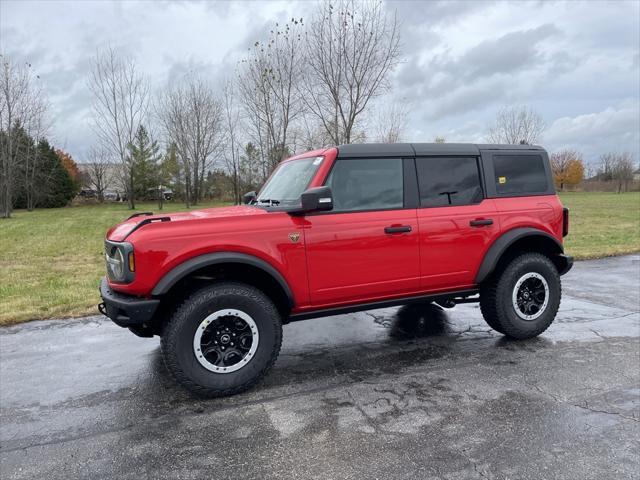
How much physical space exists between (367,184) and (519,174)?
68.7 inches

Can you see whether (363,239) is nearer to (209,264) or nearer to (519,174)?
(209,264)

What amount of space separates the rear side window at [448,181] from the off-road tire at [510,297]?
82 cm

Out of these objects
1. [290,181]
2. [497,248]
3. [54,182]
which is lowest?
[497,248]

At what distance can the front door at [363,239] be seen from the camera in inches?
149

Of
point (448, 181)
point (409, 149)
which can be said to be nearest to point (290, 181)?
point (409, 149)

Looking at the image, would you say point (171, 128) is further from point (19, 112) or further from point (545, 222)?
point (545, 222)

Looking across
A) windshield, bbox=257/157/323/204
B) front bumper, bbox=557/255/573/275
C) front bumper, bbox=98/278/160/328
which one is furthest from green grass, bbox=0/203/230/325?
front bumper, bbox=557/255/573/275

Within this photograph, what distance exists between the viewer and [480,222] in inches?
171

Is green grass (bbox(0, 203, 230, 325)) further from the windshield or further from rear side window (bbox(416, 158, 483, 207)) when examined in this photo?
rear side window (bbox(416, 158, 483, 207))

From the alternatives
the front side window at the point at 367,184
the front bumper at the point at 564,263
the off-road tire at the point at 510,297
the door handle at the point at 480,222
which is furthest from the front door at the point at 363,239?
the front bumper at the point at 564,263

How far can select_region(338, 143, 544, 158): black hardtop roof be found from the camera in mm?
4084

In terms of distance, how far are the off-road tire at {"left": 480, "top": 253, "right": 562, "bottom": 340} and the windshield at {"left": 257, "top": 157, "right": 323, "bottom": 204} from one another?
2.12m

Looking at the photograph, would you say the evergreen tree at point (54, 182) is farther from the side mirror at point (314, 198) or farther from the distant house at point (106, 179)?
the side mirror at point (314, 198)

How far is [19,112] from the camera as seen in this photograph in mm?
30281
